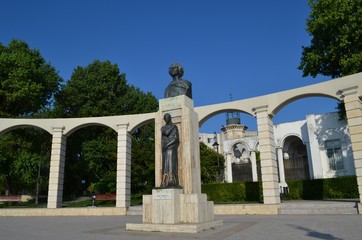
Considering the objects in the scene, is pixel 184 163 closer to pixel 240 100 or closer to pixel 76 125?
pixel 240 100

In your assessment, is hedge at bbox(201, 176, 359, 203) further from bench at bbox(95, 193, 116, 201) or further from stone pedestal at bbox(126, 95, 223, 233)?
stone pedestal at bbox(126, 95, 223, 233)

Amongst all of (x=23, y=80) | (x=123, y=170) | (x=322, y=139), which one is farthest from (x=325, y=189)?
(x=23, y=80)

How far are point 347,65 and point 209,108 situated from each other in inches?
351

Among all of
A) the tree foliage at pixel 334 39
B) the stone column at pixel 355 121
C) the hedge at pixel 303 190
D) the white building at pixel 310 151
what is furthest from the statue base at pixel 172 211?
the white building at pixel 310 151

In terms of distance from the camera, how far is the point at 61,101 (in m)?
33.5

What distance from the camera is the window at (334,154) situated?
27022mm

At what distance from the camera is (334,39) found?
20328mm

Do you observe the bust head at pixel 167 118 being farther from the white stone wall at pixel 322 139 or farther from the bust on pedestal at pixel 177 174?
the white stone wall at pixel 322 139

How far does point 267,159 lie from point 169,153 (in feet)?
25.4

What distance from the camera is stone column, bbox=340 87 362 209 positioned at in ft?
44.7

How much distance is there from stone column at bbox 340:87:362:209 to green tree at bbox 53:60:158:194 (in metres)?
19.2

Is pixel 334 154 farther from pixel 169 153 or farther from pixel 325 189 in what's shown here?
pixel 169 153

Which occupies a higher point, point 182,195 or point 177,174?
point 177,174

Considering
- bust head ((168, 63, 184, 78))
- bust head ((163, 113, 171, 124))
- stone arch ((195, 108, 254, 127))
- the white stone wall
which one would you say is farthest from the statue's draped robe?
the white stone wall
